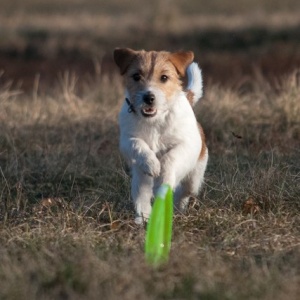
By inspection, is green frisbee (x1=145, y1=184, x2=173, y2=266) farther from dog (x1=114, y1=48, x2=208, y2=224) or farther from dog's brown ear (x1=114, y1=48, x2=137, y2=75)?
dog's brown ear (x1=114, y1=48, x2=137, y2=75)

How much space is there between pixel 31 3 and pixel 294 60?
17.4 meters

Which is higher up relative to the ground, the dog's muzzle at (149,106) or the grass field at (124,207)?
the dog's muzzle at (149,106)

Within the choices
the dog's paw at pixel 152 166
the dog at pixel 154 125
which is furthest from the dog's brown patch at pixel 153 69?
the dog's paw at pixel 152 166

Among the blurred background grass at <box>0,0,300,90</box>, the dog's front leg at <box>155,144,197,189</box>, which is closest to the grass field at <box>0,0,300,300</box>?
the dog's front leg at <box>155,144,197,189</box>

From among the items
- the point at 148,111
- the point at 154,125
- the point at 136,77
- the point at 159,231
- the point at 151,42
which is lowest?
the point at 151,42

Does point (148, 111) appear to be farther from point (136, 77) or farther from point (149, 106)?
point (136, 77)

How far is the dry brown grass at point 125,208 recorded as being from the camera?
444 centimetres

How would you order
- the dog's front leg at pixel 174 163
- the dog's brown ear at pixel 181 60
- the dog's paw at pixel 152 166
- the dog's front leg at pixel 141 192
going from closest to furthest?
the dog's paw at pixel 152 166, the dog's front leg at pixel 174 163, the dog's front leg at pixel 141 192, the dog's brown ear at pixel 181 60

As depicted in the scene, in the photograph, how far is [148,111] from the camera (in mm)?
5738

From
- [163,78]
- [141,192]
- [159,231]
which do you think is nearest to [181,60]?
[163,78]

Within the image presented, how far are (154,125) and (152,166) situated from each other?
0.35 meters

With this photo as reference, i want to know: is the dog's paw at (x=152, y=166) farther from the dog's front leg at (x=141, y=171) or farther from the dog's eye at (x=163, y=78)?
the dog's eye at (x=163, y=78)

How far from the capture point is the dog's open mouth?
5.73 m

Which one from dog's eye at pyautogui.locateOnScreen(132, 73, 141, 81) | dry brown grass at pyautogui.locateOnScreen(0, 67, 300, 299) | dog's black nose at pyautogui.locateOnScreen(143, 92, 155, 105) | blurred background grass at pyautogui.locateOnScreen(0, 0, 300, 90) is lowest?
blurred background grass at pyautogui.locateOnScreen(0, 0, 300, 90)
